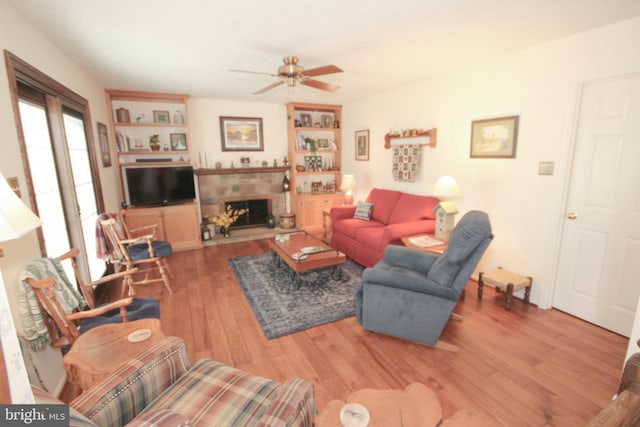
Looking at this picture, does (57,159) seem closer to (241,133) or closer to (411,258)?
(241,133)

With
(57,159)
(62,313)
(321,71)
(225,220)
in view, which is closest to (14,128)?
(57,159)

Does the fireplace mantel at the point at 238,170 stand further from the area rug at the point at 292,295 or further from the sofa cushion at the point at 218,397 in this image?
the sofa cushion at the point at 218,397

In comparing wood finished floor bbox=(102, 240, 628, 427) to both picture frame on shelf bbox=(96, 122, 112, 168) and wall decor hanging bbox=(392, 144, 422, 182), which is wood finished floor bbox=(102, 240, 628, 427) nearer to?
wall decor hanging bbox=(392, 144, 422, 182)

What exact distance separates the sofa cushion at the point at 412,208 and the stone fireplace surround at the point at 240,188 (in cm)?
246

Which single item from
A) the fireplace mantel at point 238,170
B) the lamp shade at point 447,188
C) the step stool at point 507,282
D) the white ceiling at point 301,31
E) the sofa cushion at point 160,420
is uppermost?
the white ceiling at point 301,31

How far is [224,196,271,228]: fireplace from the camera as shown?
18.6ft

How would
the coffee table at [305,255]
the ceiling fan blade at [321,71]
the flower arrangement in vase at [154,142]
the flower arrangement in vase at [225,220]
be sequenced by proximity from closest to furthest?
the ceiling fan blade at [321,71] → the coffee table at [305,255] → the flower arrangement in vase at [154,142] → the flower arrangement in vase at [225,220]

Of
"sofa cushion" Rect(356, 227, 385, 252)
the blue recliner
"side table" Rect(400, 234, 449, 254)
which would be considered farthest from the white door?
"sofa cushion" Rect(356, 227, 385, 252)

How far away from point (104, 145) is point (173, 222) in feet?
4.61

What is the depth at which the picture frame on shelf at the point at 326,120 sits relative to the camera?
5.80m

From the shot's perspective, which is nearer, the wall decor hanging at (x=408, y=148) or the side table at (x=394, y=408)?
the side table at (x=394, y=408)

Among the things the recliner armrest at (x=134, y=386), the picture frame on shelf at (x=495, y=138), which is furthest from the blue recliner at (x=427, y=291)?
the recliner armrest at (x=134, y=386)

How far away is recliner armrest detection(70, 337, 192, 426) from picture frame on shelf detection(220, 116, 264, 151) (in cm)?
436

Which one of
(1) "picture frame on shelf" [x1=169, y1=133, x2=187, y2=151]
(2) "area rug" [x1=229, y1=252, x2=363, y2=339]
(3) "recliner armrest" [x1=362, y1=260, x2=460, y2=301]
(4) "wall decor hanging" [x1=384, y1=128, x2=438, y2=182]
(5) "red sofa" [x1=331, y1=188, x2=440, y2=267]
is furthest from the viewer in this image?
(1) "picture frame on shelf" [x1=169, y1=133, x2=187, y2=151]
